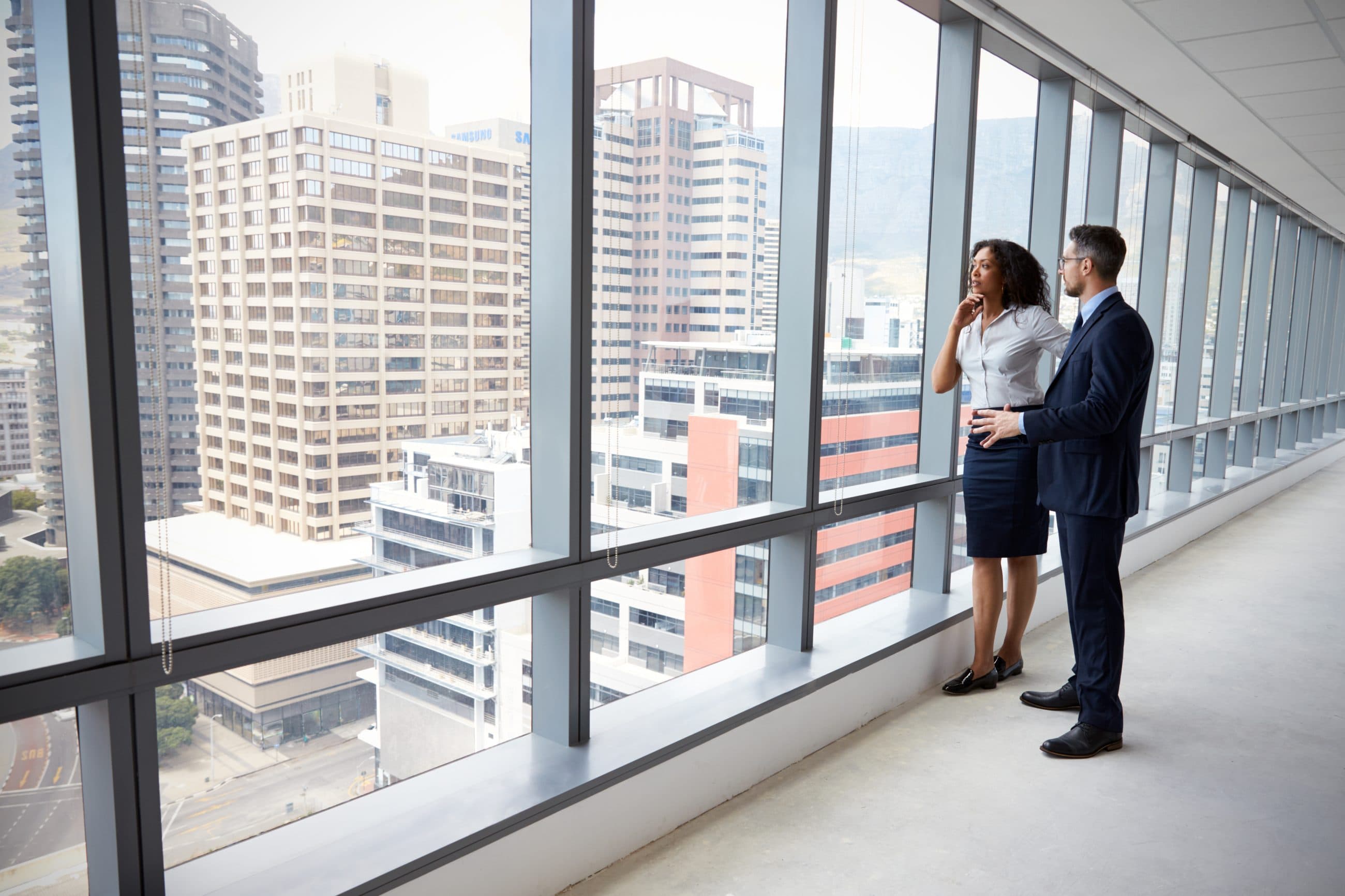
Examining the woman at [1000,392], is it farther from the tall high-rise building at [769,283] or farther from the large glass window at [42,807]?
the large glass window at [42,807]

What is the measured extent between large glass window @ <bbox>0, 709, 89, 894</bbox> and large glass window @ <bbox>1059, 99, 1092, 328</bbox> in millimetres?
4193

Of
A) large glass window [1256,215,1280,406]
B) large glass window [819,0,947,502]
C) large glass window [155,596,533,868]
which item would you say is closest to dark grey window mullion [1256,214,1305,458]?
large glass window [1256,215,1280,406]

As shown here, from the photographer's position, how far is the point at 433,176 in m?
1.83

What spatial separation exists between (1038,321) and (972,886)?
5.84 ft

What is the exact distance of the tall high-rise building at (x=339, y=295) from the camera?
60.0 inches

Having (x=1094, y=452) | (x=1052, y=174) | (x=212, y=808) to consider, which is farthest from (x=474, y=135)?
(x=1052, y=174)

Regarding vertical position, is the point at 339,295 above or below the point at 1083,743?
above

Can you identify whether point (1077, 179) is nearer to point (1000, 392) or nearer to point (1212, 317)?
point (1000, 392)

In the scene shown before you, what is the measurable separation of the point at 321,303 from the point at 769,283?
1.59 m

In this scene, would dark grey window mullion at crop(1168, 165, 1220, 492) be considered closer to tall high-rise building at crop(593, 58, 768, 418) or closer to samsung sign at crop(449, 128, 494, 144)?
tall high-rise building at crop(593, 58, 768, 418)

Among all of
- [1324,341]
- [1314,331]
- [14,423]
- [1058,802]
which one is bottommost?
[1058,802]

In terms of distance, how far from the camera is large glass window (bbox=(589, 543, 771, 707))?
7.86 ft

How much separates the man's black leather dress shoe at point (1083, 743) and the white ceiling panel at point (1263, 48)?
9.19ft

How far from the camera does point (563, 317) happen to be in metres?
2.04
